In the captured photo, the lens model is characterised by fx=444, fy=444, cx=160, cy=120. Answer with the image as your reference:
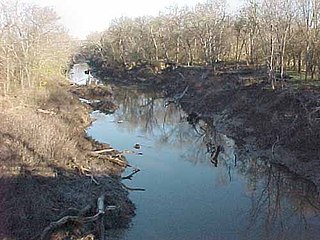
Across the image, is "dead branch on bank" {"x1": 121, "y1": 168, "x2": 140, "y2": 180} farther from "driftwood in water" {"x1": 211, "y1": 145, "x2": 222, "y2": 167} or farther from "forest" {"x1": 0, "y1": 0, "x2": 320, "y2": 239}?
"driftwood in water" {"x1": 211, "y1": 145, "x2": 222, "y2": 167}

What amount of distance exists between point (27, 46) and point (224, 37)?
26.1 m

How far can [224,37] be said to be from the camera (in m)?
54.2

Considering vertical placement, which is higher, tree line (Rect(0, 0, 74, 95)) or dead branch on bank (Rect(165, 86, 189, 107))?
tree line (Rect(0, 0, 74, 95))

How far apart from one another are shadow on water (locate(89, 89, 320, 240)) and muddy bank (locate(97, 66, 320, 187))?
0.83 meters

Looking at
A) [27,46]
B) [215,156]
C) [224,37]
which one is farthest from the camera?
[224,37]

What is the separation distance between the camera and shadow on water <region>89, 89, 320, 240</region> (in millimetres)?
16734

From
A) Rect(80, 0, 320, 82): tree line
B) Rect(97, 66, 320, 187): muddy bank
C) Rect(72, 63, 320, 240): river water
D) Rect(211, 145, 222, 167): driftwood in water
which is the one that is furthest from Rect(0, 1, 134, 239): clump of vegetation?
Rect(80, 0, 320, 82): tree line

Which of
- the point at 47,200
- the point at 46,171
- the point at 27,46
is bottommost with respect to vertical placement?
the point at 47,200

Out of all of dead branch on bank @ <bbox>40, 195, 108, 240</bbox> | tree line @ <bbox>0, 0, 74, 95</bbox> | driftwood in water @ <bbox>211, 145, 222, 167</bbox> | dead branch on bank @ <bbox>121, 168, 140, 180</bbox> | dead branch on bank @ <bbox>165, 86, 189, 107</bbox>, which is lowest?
driftwood in water @ <bbox>211, 145, 222, 167</bbox>

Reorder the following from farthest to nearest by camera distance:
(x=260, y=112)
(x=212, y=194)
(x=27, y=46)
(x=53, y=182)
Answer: (x=27, y=46) → (x=260, y=112) → (x=212, y=194) → (x=53, y=182)

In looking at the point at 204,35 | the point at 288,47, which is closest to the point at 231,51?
the point at 204,35

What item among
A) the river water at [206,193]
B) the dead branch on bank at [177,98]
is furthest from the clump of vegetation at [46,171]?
the dead branch on bank at [177,98]

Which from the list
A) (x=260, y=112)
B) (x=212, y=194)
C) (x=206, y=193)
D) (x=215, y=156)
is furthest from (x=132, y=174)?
(x=260, y=112)

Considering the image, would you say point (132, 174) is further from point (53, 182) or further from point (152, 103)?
point (152, 103)
